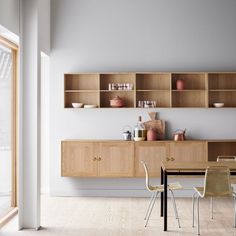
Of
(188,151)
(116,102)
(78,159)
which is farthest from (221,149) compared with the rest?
(78,159)

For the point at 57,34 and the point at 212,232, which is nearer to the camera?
the point at 212,232

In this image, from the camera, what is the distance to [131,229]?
5.46 metres

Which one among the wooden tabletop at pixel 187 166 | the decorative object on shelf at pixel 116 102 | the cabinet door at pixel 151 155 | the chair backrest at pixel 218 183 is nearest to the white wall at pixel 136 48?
the decorative object on shelf at pixel 116 102

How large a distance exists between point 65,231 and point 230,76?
389cm

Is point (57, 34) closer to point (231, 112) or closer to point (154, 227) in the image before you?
point (231, 112)

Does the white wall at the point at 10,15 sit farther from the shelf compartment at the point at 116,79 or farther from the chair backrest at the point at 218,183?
the chair backrest at the point at 218,183

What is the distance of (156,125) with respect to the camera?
25.1 ft

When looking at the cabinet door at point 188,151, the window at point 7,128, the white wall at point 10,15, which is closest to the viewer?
the white wall at point 10,15

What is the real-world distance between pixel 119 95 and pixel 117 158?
1.08 m

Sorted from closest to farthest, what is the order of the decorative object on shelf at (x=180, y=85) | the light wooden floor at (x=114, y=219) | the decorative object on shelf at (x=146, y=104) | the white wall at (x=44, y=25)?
1. the light wooden floor at (x=114, y=219)
2. the white wall at (x=44, y=25)
3. the decorative object on shelf at (x=180, y=85)
4. the decorative object on shelf at (x=146, y=104)

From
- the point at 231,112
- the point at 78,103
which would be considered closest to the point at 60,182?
the point at 78,103

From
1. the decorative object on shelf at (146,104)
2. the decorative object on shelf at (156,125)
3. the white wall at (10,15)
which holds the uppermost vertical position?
the white wall at (10,15)

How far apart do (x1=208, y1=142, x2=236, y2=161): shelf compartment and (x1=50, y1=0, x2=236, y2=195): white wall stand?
201mm

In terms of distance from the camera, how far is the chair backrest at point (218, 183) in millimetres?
5172
